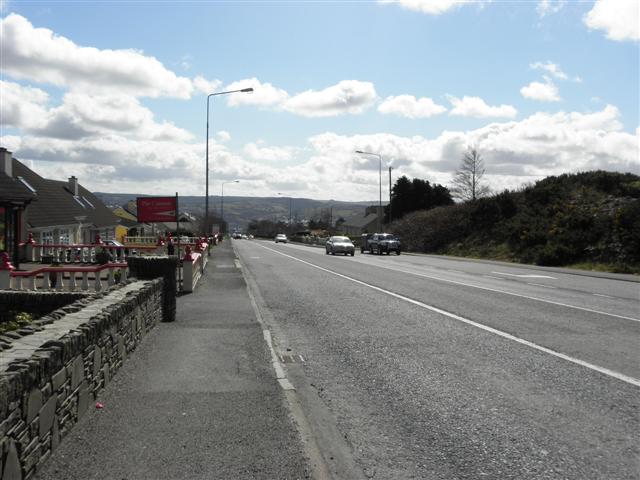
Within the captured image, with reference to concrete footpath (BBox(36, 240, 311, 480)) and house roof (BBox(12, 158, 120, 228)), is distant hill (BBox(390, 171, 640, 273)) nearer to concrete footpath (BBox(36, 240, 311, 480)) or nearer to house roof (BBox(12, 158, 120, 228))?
concrete footpath (BBox(36, 240, 311, 480))

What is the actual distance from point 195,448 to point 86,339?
156 cm

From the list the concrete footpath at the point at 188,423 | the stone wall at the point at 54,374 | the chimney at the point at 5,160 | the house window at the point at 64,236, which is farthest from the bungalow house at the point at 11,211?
the stone wall at the point at 54,374

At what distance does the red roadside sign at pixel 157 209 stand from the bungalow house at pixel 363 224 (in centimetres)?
11413

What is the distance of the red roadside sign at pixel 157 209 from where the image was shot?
47.4 feet

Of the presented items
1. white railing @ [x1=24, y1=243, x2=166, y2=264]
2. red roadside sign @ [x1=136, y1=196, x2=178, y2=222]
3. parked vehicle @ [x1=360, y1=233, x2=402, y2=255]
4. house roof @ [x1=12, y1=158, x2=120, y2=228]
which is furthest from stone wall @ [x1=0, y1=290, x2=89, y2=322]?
parked vehicle @ [x1=360, y1=233, x2=402, y2=255]

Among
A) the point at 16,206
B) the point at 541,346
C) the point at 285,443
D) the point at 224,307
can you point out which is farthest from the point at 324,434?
the point at 16,206

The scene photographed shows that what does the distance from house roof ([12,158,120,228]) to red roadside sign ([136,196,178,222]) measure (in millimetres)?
19553

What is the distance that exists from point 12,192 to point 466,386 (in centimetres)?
2029

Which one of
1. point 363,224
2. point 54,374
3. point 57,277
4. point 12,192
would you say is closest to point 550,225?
point 12,192

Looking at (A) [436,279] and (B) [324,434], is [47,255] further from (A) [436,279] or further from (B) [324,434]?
(B) [324,434]

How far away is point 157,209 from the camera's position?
48.3 ft

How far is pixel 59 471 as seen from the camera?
4453mm

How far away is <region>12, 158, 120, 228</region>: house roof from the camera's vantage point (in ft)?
112

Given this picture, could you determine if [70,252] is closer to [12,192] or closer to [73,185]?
[12,192]
